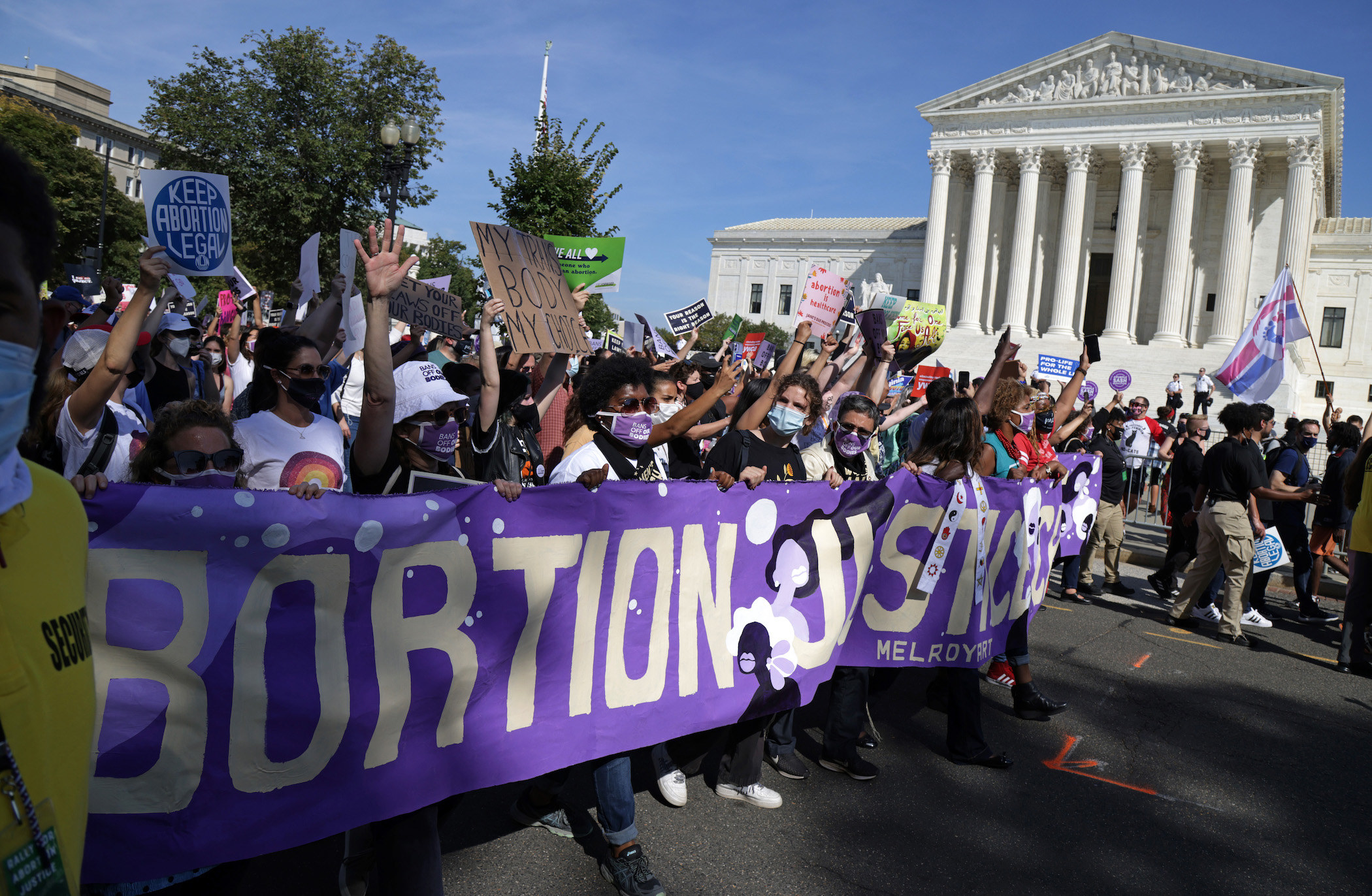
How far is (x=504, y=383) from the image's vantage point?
4.75 metres

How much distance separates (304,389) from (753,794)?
2604 millimetres

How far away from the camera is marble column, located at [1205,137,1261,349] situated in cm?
4172

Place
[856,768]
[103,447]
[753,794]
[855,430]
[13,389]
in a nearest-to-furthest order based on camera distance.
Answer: [13,389] < [103,447] < [753,794] < [856,768] < [855,430]

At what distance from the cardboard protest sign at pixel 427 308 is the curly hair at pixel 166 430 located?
2823mm

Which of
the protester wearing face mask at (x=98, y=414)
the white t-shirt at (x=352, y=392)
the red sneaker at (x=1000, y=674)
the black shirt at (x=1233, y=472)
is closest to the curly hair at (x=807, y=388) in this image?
the red sneaker at (x=1000, y=674)

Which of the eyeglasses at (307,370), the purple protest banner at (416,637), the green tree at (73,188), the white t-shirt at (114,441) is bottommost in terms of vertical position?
the purple protest banner at (416,637)

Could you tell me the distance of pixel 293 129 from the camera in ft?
103

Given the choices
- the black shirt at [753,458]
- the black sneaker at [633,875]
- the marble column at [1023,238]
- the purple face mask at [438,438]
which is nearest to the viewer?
the black sneaker at [633,875]

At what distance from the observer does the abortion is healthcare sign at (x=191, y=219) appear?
4.90 meters

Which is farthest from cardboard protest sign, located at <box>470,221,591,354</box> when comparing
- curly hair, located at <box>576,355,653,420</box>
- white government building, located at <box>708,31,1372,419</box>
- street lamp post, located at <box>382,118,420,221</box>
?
white government building, located at <box>708,31,1372,419</box>

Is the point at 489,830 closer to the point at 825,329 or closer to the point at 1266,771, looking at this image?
the point at 1266,771

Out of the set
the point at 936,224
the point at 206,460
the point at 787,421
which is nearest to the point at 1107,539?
the point at 787,421

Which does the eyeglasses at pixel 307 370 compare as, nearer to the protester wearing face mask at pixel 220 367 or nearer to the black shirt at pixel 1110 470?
the protester wearing face mask at pixel 220 367

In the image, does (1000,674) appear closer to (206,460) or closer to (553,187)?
(206,460)
